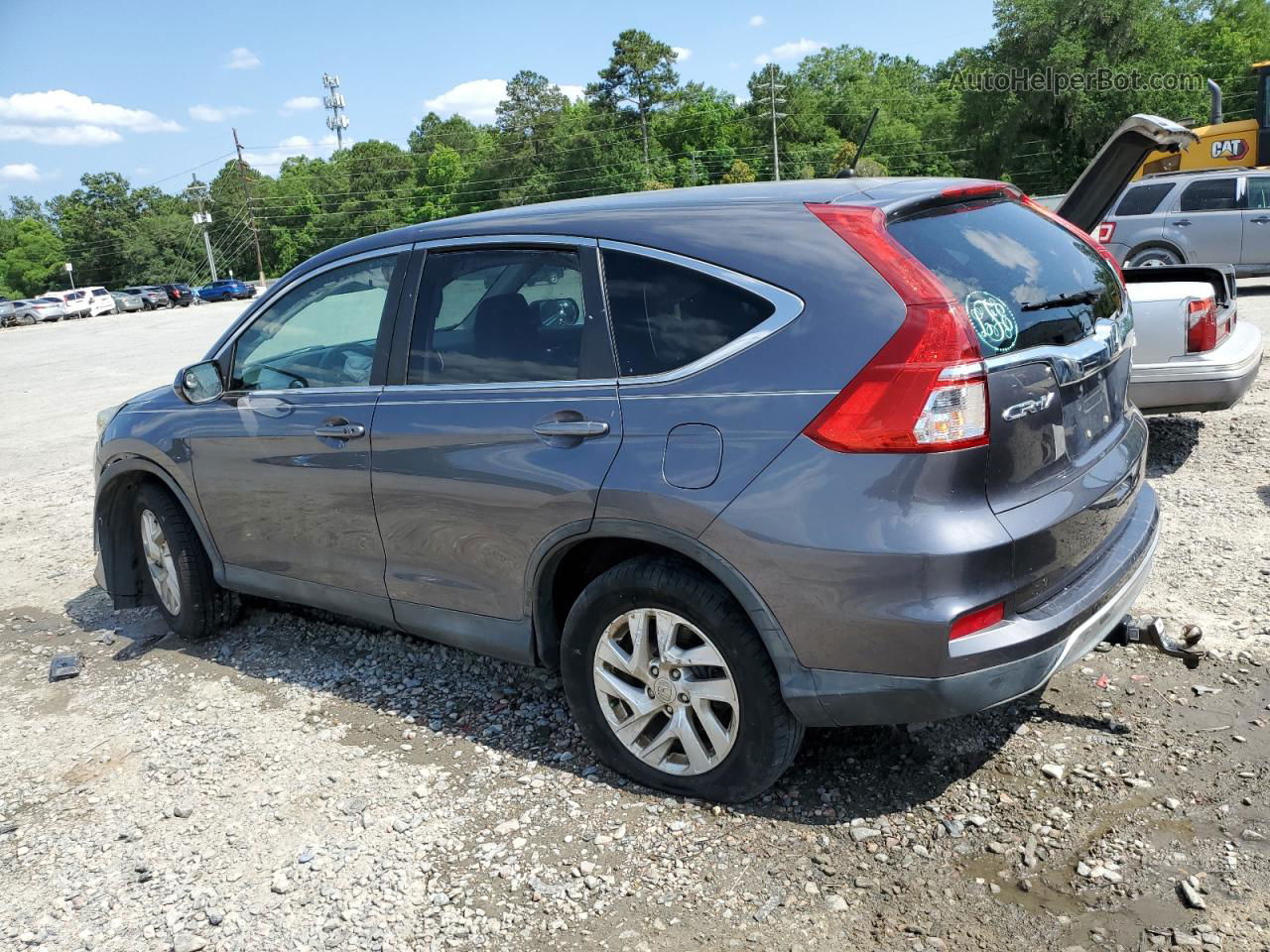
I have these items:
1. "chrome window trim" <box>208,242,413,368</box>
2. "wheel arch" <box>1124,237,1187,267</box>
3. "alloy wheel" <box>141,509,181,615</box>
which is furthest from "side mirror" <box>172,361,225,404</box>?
"wheel arch" <box>1124,237,1187,267</box>

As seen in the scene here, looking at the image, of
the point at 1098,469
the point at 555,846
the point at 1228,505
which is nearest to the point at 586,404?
the point at 555,846

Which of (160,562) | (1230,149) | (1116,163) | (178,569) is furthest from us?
(1230,149)

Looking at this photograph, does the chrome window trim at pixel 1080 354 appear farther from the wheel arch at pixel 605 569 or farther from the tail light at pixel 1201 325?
the tail light at pixel 1201 325

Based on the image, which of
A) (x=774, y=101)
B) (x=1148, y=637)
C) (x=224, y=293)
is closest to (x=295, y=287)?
(x=1148, y=637)

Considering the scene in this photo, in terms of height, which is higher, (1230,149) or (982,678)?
(1230,149)

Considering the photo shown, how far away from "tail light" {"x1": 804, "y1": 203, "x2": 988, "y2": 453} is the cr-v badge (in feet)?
0.29

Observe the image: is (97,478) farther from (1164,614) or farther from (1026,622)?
(1164,614)

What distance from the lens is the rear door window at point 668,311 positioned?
2.89 metres

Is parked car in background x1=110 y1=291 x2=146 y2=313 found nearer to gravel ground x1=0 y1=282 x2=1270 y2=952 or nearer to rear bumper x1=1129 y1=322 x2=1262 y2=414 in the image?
gravel ground x1=0 y1=282 x2=1270 y2=952

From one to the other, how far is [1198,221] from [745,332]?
13.7 metres

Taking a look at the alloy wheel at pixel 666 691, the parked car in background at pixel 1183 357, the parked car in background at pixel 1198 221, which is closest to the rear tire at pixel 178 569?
the alloy wheel at pixel 666 691

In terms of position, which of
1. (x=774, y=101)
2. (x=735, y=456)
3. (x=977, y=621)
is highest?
(x=774, y=101)

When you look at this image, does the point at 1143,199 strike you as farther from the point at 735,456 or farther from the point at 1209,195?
the point at 735,456

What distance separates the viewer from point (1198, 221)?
13.9 meters
